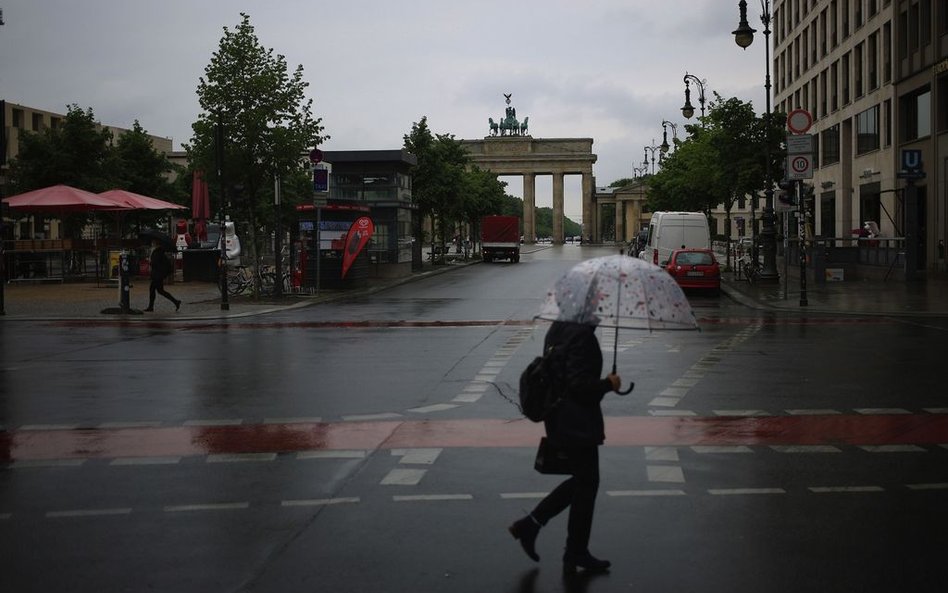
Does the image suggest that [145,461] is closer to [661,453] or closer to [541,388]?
[661,453]

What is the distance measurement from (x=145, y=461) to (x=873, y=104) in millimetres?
49362

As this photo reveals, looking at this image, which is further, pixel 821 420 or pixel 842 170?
pixel 842 170

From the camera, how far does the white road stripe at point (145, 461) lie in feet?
28.9

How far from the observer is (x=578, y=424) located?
5.80 m

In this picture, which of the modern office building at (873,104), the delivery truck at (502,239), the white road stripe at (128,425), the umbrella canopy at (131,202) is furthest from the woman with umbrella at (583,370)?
the delivery truck at (502,239)

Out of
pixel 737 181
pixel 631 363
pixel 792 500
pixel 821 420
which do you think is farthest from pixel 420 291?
pixel 792 500

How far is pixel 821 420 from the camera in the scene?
34.5 ft

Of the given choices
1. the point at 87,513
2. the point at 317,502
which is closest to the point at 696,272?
the point at 317,502

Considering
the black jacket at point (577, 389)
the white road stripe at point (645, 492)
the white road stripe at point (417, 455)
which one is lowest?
the white road stripe at point (645, 492)

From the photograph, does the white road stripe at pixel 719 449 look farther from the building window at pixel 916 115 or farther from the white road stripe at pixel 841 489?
the building window at pixel 916 115

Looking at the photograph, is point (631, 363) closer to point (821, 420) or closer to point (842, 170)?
point (821, 420)

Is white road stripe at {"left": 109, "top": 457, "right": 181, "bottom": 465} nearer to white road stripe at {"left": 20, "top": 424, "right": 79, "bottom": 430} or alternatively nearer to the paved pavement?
white road stripe at {"left": 20, "top": 424, "right": 79, "bottom": 430}

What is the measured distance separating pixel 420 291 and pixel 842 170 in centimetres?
3157

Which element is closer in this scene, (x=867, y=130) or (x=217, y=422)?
(x=217, y=422)
